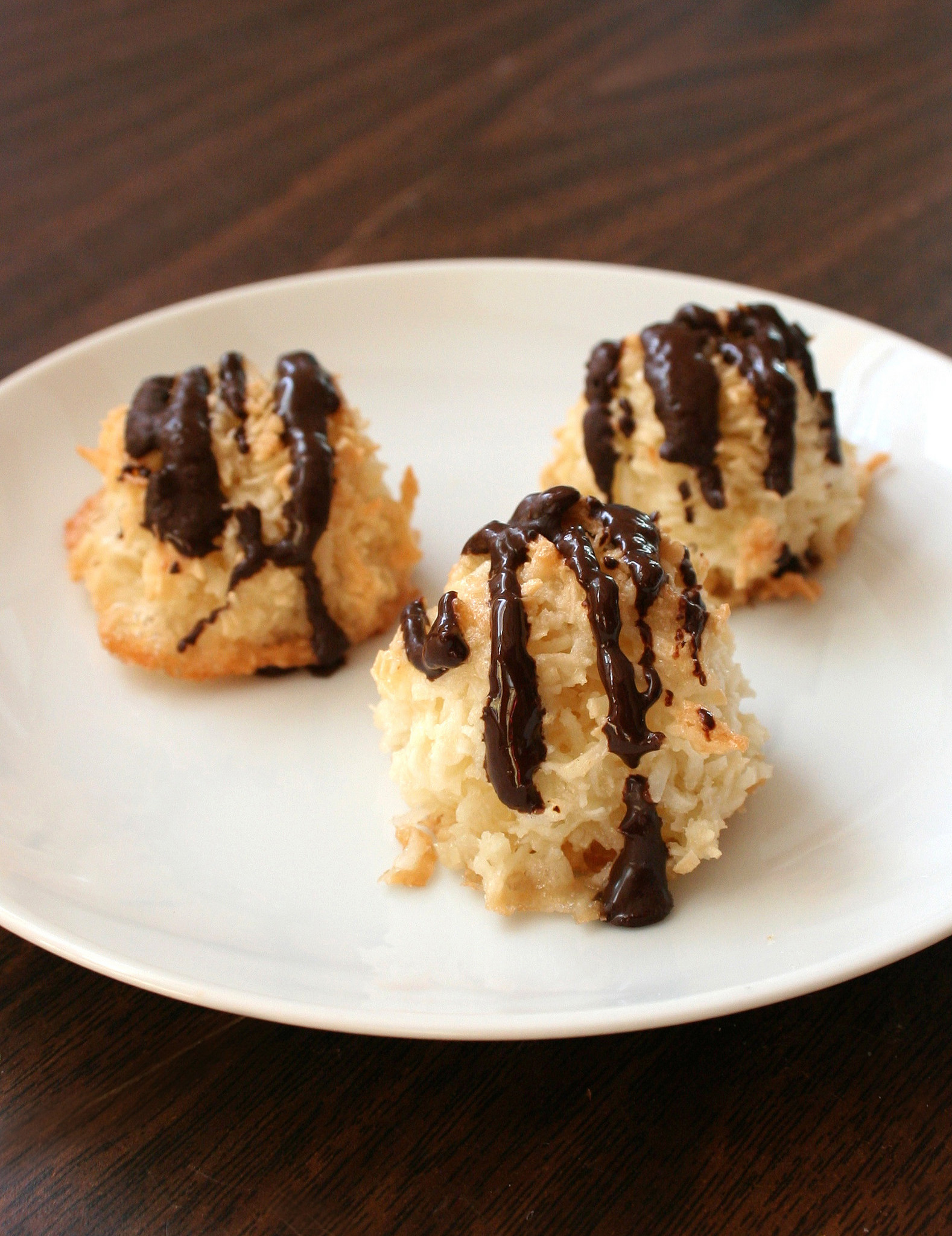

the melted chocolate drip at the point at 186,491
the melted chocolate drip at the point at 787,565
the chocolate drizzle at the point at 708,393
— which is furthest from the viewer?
the melted chocolate drip at the point at 787,565

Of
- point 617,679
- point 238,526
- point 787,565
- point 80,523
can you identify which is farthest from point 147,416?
point 787,565

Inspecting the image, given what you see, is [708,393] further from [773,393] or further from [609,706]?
[609,706]

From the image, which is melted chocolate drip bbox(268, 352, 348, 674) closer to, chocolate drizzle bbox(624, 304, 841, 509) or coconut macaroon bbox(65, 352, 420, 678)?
coconut macaroon bbox(65, 352, 420, 678)

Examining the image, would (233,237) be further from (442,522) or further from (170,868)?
(170,868)

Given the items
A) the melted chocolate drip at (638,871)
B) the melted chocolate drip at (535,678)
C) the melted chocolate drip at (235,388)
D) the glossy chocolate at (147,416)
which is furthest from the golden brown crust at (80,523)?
the melted chocolate drip at (638,871)

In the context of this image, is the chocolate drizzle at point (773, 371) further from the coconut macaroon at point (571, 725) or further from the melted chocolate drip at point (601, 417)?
the coconut macaroon at point (571, 725)

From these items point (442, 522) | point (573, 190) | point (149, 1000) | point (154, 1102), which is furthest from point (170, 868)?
point (573, 190)
